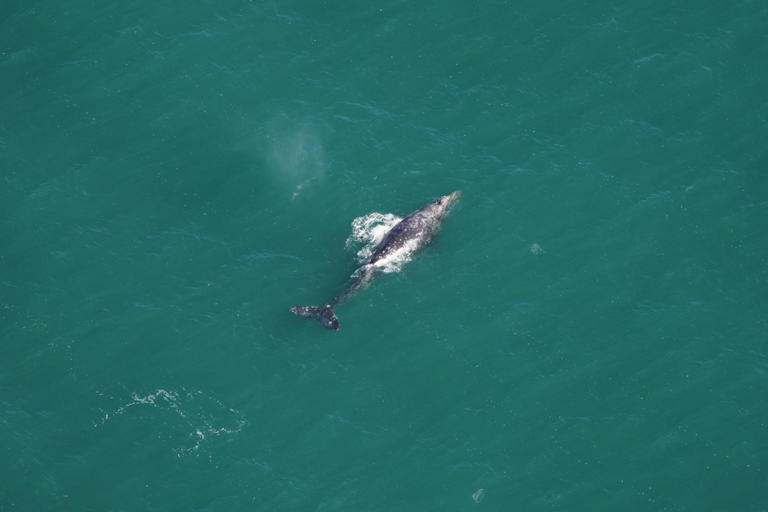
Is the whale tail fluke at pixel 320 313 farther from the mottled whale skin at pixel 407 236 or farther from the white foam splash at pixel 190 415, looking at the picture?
the white foam splash at pixel 190 415

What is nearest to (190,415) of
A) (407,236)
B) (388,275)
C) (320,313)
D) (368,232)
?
(320,313)

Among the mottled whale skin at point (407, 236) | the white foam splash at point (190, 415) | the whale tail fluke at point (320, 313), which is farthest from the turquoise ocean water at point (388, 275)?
the whale tail fluke at point (320, 313)

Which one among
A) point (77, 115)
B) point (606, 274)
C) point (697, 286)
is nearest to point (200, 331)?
point (77, 115)

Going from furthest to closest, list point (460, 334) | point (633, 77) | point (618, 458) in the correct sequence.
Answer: point (633, 77), point (460, 334), point (618, 458)

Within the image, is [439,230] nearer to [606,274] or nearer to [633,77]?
[606,274]

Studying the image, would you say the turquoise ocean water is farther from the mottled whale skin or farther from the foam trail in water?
the mottled whale skin

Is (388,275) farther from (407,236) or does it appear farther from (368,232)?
(368,232)

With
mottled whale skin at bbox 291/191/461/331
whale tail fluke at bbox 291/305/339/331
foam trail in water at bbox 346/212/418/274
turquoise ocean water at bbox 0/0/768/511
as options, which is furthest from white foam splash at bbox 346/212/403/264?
whale tail fluke at bbox 291/305/339/331
